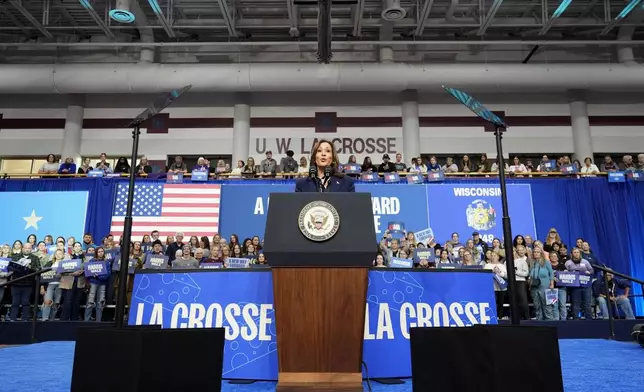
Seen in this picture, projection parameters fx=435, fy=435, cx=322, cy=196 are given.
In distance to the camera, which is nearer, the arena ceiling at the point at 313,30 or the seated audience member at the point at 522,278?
the seated audience member at the point at 522,278

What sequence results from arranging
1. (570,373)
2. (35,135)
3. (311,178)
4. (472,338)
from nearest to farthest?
(472,338), (311,178), (570,373), (35,135)

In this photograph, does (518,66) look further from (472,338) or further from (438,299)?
(472,338)

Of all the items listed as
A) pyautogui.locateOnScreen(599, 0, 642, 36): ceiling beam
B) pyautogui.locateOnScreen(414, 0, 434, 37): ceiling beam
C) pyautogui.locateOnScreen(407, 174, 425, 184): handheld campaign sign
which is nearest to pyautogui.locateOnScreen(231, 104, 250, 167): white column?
pyautogui.locateOnScreen(407, 174, 425, 184): handheld campaign sign

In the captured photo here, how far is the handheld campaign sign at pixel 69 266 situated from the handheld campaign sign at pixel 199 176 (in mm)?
4303

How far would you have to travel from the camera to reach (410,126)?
587 inches

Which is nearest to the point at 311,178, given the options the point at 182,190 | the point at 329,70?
the point at 182,190

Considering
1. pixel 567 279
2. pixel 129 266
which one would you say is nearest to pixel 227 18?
pixel 129 266

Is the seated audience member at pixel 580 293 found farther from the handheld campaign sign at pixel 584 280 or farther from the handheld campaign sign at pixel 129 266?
the handheld campaign sign at pixel 129 266

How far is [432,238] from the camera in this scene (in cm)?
1131

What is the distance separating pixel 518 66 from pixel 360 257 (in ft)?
45.3

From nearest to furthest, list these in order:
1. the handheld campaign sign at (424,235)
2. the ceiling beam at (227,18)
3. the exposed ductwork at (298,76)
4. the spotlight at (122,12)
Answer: the handheld campaign sign at (424,235) → the spotlight at (122,12) → the ceiling beam at (227,18) → the exposed ductwork at (298,76)

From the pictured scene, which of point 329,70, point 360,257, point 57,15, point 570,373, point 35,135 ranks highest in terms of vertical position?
point 57,15

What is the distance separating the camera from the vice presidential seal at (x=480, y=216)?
1192cm

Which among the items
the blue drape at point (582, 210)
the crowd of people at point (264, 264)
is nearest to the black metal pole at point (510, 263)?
the crowd of people at point (264, 264)
